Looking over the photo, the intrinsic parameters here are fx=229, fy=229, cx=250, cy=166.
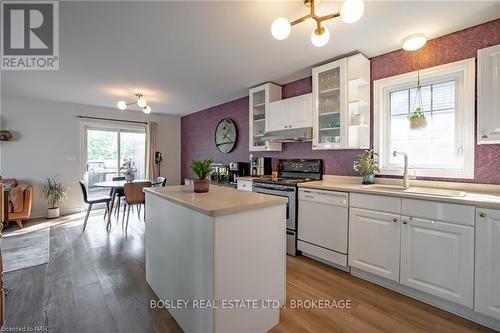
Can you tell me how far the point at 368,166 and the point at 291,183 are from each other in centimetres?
90

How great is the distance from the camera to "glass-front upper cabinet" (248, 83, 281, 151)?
361 centimetres

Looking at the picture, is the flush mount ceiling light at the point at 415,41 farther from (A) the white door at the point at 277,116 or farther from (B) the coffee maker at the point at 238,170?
(B) the coffee maker at the point at 238,170

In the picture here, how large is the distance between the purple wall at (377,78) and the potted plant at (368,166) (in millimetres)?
216

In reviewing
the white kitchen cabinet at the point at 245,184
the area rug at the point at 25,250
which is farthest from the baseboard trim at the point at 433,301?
the area rug at the point at 25,250

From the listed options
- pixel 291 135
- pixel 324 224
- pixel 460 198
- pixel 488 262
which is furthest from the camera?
pixel 291 135

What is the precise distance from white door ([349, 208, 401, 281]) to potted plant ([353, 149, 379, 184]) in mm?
526

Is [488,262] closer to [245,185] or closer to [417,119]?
[417,119]

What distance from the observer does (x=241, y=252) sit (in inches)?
55.4

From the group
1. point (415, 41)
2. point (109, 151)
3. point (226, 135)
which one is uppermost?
point (415, 41)

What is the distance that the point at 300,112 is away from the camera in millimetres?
3152

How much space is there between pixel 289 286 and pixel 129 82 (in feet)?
11.7

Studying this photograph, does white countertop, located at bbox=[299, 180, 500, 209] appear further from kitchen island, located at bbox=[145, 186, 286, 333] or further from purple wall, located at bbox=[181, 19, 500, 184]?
kitchen island, located at bbox=[145, 186, 286, 333]

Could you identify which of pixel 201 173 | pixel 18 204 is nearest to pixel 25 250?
pixel 18 204

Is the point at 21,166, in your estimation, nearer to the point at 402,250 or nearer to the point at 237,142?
the point at 237,142
